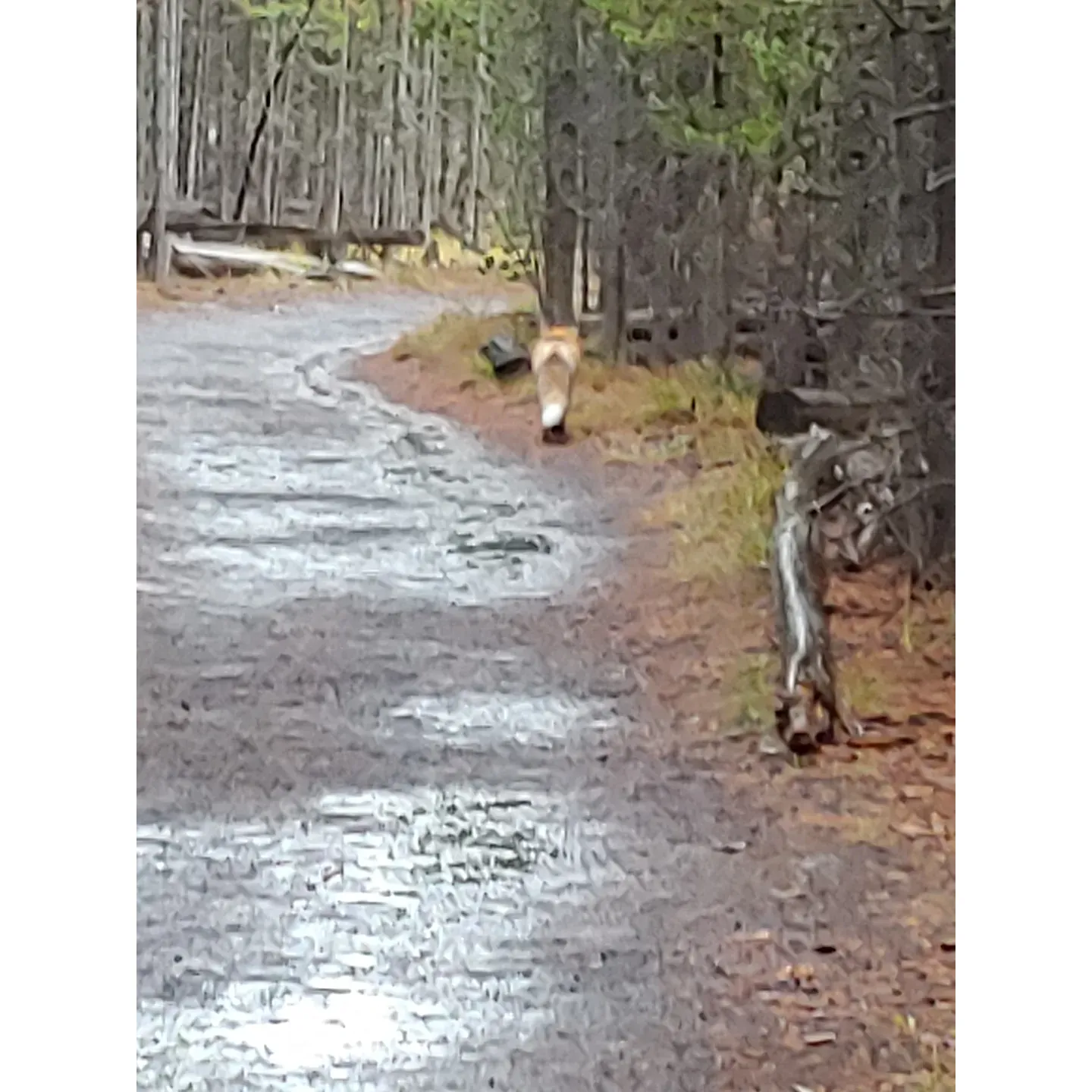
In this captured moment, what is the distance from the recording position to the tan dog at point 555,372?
1358mm


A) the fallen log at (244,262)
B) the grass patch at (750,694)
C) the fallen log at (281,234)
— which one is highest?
the fallen log at (281,234)

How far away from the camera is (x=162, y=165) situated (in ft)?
4.41

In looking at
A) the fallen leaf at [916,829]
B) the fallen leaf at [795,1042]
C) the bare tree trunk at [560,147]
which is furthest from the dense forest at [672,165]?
the fallen leaf at [795,1042]

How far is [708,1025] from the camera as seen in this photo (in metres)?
1.34

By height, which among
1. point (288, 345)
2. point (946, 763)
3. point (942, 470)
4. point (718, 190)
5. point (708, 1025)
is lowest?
point (708, 1025)

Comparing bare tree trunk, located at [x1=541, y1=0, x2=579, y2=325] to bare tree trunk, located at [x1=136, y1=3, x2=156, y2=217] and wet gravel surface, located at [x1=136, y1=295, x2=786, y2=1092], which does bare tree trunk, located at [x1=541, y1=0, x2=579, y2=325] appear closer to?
wet gravel surface, located at [x1=136, y1=295, x2=786, y2=1092]

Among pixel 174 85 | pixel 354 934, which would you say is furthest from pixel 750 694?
pixel 174 85

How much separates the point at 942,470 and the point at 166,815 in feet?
2.61

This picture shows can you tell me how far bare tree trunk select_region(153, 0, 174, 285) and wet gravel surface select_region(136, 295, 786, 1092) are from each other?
0.06 metres

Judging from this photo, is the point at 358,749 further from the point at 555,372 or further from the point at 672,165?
the point at 672,165

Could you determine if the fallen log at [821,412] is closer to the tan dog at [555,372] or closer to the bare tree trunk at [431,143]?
the tan dog at [555,372]

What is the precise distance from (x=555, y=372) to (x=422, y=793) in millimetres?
414
